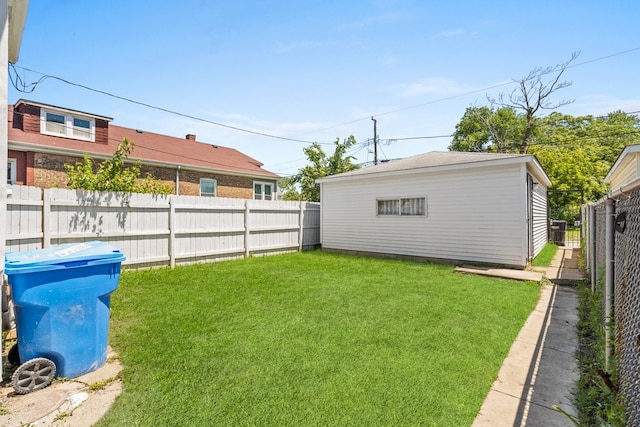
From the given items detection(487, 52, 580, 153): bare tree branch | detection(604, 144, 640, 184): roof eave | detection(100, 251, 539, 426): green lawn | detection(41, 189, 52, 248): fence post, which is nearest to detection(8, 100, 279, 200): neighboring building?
detection(41, 189, 52, 248): fence post

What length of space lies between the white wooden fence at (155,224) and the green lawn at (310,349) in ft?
4.44

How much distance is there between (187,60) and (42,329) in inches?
362

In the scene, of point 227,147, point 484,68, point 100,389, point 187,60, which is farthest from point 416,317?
point 227,147

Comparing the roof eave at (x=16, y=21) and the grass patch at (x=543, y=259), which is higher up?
the roof eave at (x=16, y=21)

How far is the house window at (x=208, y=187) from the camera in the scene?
51.4 ft

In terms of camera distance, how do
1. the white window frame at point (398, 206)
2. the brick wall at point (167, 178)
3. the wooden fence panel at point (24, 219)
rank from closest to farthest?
the wooden fence panel at point (24, 219) < the white window frame at point (398, 206) < the brick wall at point (167, 178)

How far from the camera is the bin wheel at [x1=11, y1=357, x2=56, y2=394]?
2445 mm

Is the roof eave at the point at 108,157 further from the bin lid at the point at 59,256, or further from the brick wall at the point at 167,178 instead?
the bin lid at the point at 59,256

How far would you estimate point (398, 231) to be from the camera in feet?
32.3

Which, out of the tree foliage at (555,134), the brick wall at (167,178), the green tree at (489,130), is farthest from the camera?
the green tree at (489,130)

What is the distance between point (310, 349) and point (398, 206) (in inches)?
289

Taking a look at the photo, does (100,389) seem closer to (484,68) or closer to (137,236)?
(137,236)

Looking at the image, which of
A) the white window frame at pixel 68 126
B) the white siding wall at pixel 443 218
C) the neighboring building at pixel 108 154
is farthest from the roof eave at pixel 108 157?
the white siding wall at pixel 443 218

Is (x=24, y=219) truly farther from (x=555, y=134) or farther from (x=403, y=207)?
(x=555, y=134)
